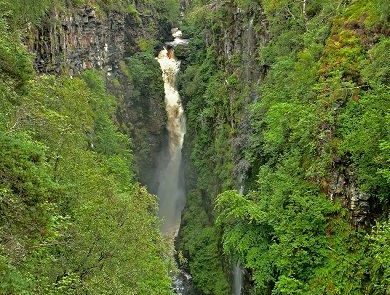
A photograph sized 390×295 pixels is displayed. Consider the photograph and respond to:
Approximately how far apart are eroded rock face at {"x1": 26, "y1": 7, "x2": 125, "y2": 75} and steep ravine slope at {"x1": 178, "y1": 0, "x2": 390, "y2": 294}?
587 inches

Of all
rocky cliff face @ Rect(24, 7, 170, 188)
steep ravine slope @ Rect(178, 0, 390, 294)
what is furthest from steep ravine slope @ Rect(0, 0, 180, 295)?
steep ravine slope @ Rect(178, 0, 390, 294)

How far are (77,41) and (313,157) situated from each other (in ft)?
90.0

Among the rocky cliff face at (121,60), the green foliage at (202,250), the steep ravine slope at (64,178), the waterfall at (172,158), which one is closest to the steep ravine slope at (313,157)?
the green foliage at (202,250)

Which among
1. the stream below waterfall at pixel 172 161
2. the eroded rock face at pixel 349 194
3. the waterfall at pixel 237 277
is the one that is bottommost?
the waterfall at pixel 237 277

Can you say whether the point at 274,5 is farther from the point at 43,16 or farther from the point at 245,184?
the point at 43,16

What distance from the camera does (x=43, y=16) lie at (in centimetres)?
3238

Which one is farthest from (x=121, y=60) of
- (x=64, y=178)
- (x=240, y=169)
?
(x=64, y=178)

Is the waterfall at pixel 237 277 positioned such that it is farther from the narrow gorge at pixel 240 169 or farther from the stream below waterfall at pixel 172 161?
the stream below waterfall at pixel 172 161

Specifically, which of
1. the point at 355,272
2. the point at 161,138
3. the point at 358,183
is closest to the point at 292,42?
the point at 358,183

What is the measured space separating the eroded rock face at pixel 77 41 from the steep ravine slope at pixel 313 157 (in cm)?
1490

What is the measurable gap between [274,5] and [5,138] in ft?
68.4

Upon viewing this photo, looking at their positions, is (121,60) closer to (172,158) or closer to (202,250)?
(172,158)

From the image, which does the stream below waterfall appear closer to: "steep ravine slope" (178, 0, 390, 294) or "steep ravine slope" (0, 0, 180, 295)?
"steep ravine slope" (0, 0, 180, 295)

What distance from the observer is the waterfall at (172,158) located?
49406mm
